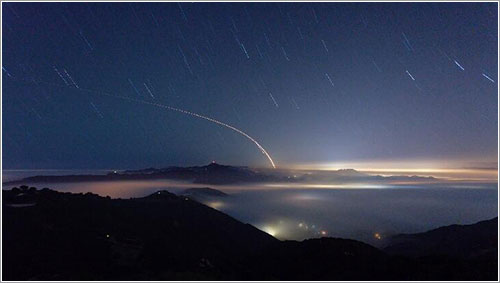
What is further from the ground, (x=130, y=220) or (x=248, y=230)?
(x=130, y=220)

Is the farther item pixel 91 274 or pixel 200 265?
pixel 200 265

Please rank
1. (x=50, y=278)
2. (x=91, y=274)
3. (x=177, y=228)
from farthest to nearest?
(x=177, y=228) < (x=91, y=274) < (x=50, y=278)

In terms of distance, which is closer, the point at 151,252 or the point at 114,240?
the point at 151,252

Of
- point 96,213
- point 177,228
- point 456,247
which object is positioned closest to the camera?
point 96,213

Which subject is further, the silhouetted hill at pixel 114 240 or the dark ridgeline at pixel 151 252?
the dark ridgeline at pixel 151 252

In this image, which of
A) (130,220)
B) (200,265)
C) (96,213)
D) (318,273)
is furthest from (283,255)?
(96,213)

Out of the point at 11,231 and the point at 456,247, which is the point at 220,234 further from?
the point at 456,247

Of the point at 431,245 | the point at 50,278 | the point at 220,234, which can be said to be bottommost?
the point at 431,245

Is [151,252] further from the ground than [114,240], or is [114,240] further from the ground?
[114,240]
